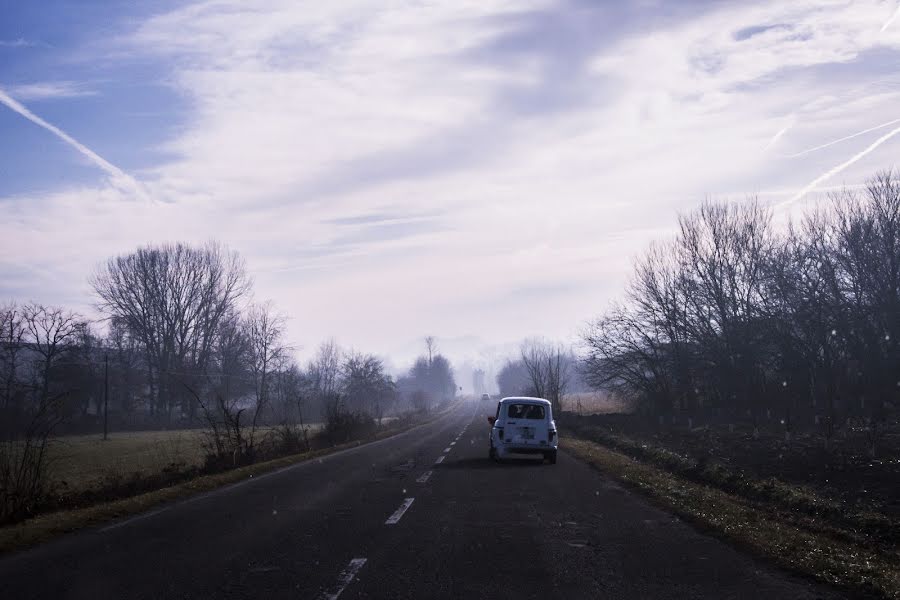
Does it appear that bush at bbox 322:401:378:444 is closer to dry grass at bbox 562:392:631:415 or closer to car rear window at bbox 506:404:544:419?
car rear window at bbox 506:404:544:419

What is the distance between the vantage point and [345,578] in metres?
6.98

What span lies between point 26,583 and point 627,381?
4299 cm

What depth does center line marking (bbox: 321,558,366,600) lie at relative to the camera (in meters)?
6.36

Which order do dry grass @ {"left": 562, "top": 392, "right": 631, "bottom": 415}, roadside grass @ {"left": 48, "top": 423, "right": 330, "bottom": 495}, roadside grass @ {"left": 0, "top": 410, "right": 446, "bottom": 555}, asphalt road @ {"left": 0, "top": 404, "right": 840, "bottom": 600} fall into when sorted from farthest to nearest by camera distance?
dry grass @ {"left": 562, "top": 392, "right": 631, "bottom": 415}
roadside grass @ {"left": 48, "top": 423, "right": 330, "bottom": 495}
roadside grass @ {"left": 0, "top": 410, "right": 446, "bottom": 555}
asphalt road @ {"left": 0, "top": 404, "right": 840, "bottom": 600}

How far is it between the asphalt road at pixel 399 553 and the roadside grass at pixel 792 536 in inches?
15.9

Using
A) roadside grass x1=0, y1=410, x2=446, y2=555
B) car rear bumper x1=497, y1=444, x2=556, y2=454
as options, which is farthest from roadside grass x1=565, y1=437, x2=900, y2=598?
roadside grass x1=0, y1=410, x2=446, y2=555

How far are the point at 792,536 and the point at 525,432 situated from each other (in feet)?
37.8

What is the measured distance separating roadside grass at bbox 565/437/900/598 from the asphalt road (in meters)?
0.40

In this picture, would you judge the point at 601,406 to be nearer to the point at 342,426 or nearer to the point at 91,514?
the point at 342,426

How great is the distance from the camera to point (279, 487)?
50.4 ft

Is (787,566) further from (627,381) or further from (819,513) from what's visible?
(627,381)

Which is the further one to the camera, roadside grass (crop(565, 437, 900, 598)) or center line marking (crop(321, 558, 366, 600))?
roadside grass (crop(565, 437, 900, 598))

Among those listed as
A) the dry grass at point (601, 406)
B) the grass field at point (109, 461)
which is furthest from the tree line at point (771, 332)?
the grass field at point (109, 461)

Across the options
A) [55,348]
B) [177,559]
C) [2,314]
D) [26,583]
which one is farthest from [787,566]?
[55,348]
